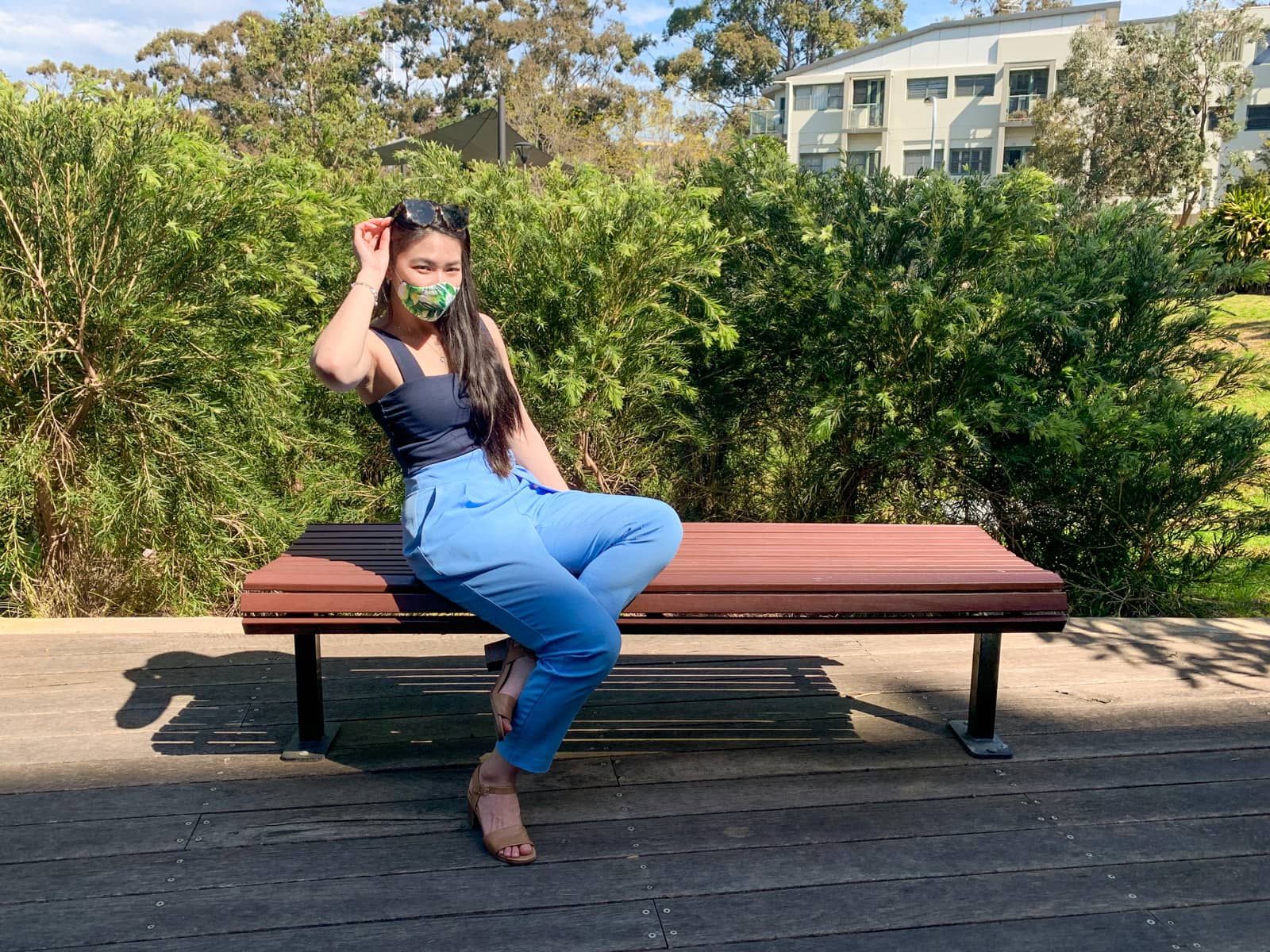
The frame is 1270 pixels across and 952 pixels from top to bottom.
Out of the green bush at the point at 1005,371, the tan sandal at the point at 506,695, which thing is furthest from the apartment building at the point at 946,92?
the tan sandal at the point at 506,695

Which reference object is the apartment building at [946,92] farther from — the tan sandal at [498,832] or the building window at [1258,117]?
the tan sandal at [498,832]

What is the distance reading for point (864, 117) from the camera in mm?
45531

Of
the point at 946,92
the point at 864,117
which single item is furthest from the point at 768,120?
the point at 946,92

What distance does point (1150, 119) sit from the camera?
29.4m

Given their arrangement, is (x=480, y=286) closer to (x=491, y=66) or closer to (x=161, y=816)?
(x=161, y=816)

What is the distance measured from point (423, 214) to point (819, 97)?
47232 mm

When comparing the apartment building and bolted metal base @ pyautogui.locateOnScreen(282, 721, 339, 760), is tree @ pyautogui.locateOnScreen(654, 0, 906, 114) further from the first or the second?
bolted metal base @ pyautogui.locateOnScreen(282, 721, 339, 760)

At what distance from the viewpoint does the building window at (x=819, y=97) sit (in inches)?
1821

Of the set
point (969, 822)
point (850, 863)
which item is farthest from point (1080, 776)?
point (850, 863)

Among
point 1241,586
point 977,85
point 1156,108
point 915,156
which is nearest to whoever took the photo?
point 1241,586

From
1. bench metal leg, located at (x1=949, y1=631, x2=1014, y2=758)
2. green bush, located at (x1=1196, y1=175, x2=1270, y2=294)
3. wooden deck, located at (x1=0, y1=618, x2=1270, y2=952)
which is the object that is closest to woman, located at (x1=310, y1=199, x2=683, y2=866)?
wooden deck, located at (x1=0, y1=618, x2=1270, y2=952)

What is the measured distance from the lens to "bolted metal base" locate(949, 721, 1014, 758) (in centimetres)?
294

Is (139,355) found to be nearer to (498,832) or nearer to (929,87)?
(498,832)

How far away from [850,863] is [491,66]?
49.9 meters
